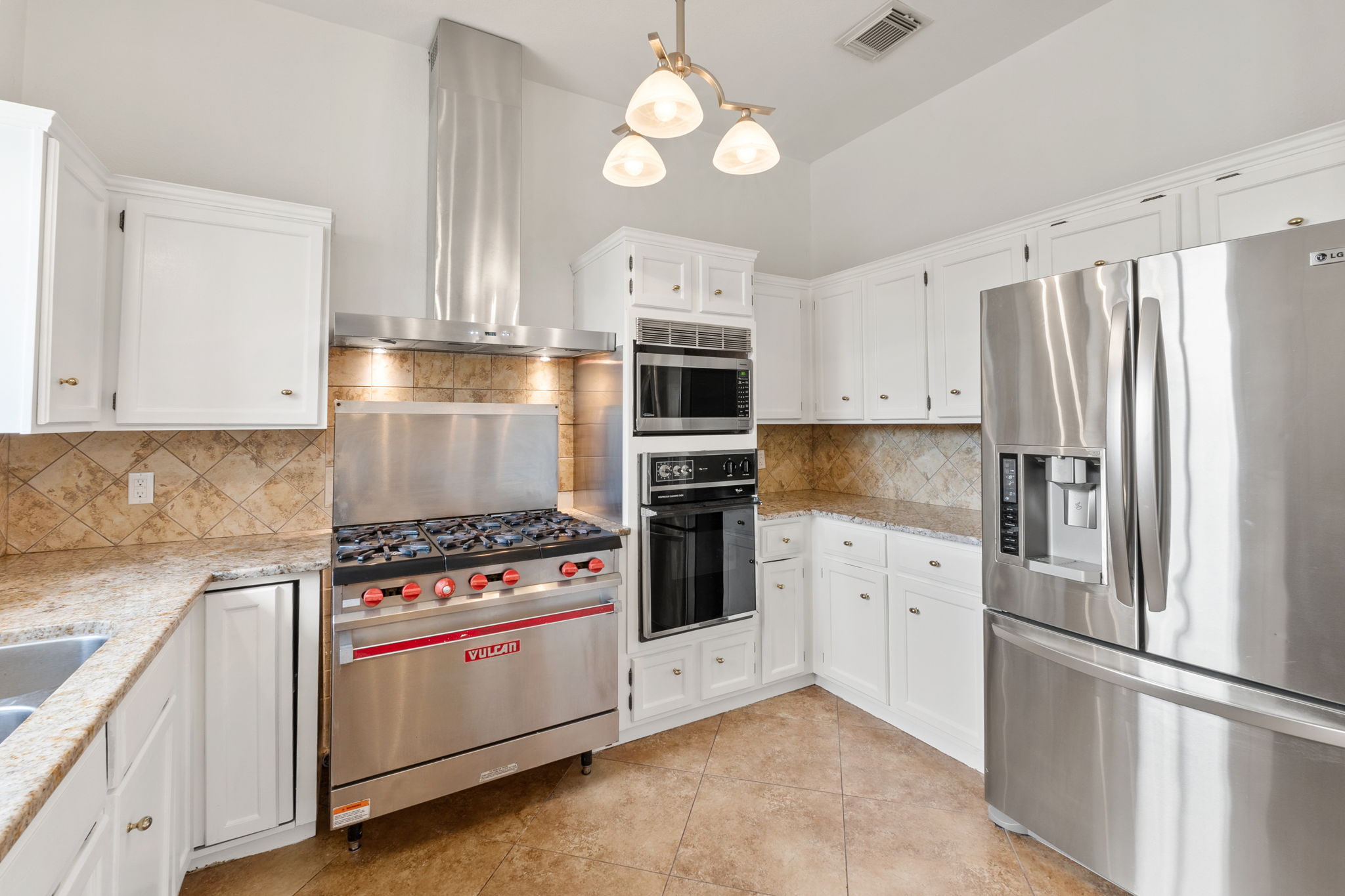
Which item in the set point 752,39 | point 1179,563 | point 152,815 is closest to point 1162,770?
point 1179,563

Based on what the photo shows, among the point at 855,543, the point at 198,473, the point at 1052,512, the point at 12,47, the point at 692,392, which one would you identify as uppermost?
the point at 12,47

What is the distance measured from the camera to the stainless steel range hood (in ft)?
8.61

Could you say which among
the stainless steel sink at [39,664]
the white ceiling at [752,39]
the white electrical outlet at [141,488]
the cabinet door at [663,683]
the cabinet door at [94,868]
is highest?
the white ceiling at [752,39]

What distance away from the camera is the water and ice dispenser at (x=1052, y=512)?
71.9 inches

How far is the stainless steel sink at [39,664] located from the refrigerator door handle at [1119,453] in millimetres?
2600

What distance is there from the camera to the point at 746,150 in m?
1.83

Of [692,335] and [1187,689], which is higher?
[692,335]

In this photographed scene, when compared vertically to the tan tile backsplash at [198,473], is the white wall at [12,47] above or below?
above

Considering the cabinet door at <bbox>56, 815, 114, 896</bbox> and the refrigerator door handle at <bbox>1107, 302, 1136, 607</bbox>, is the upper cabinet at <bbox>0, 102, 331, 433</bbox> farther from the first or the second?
the refrigerator door handle at <bbox>1107, 302, 1136, 607</bbox>

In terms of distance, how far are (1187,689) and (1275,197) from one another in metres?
1.55

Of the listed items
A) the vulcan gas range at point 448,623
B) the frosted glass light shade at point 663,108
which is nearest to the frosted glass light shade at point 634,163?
the frosted glass light shade at point 663,108

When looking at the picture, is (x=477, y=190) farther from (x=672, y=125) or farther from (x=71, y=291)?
(x=71, y=291)

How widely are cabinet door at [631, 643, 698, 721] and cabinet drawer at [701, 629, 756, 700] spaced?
67 mm

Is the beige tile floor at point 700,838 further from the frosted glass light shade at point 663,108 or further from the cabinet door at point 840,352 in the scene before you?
the frosted glass light shade at point 663,108
